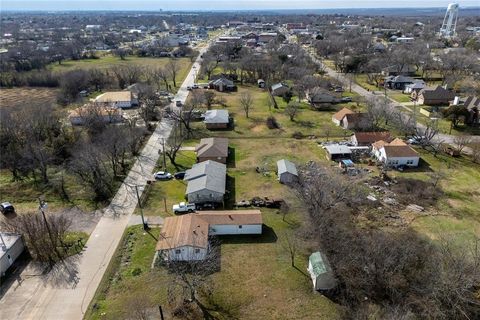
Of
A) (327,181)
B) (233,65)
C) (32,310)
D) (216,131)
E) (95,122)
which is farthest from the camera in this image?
(233,65)

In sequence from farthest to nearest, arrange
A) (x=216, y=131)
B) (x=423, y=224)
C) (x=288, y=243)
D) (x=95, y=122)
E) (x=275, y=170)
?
(x=216, y=131) → (x=95, y=122) → (x=275, y=170) → (x=423, y=224) → (x=288, y=243)

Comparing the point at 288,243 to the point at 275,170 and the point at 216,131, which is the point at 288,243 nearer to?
the point at 275,170

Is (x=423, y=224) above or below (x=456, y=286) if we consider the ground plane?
below

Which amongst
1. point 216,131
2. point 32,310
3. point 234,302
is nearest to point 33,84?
point 216,131

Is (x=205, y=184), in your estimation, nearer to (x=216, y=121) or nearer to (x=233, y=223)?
(x=233, y=223)

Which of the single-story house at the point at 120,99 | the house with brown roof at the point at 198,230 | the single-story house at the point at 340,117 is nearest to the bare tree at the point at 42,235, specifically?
the house with brown roof at the point at 198,230

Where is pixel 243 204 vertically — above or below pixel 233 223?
below

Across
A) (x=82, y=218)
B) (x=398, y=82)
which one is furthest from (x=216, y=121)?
(x=398, y=82)

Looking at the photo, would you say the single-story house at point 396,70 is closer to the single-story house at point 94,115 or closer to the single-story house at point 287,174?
the single-story house at point 287,174
